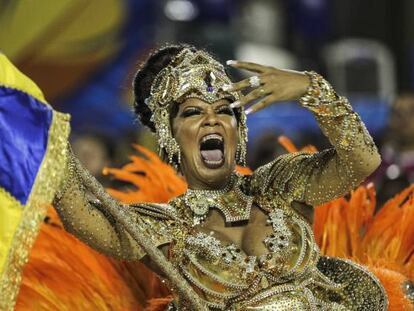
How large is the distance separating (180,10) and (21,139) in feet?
19.3

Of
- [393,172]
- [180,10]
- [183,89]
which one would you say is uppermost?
[183,89]

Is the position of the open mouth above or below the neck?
above

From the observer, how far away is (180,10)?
28.4 ft

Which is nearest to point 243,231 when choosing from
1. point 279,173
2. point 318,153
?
point 279,173

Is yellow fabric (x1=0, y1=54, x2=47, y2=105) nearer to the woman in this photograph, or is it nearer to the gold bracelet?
the woman

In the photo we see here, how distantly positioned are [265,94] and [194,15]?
5638mm

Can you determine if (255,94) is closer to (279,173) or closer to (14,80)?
(279,173)

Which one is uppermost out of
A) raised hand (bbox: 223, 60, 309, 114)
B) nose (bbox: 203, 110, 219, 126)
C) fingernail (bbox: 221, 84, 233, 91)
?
raised hand (bbox: 223, 60, 309, 114)

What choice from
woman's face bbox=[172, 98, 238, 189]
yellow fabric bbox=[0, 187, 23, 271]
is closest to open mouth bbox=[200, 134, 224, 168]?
woman's face bbox=[172, 98, 238, 189]

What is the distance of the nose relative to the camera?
334 centimetres

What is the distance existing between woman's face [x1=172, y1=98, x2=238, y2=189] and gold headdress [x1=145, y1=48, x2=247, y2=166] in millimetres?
25

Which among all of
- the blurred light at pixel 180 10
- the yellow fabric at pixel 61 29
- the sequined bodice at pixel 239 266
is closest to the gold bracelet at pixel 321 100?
the sequined bodice at pixel 239 266

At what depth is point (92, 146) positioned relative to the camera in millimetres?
5621

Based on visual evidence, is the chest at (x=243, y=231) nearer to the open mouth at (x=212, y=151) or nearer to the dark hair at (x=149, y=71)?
the open mouth at (x=212, y=151)
